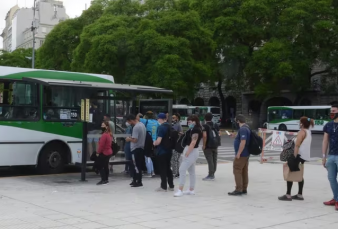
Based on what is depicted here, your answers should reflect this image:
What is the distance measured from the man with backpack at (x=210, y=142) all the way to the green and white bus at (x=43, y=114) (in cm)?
272

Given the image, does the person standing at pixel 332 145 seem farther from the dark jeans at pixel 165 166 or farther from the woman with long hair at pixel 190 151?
the dark jeans at pixel 165 166

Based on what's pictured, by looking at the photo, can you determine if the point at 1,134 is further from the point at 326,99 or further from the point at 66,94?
the point at 326,99

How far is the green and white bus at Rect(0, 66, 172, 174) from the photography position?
12992 mm

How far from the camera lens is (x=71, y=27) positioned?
48375mm

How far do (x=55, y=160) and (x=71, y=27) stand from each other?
36603 mm

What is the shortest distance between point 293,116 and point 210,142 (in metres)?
35.1

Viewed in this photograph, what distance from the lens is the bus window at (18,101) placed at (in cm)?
1295

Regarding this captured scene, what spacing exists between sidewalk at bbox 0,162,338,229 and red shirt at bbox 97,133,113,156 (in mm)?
858

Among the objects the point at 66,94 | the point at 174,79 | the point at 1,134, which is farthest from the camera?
the point at 174,79

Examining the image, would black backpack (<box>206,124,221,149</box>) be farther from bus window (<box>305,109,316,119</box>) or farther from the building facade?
the building facade

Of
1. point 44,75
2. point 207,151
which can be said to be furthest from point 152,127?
point 44,75

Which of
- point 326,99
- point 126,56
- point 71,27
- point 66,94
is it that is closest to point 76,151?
point 66,94

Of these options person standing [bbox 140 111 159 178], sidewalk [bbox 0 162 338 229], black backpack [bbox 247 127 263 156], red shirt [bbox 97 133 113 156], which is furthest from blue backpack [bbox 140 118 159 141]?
black backpack [bbox 247 127 263 156]

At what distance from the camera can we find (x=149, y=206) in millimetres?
8906
